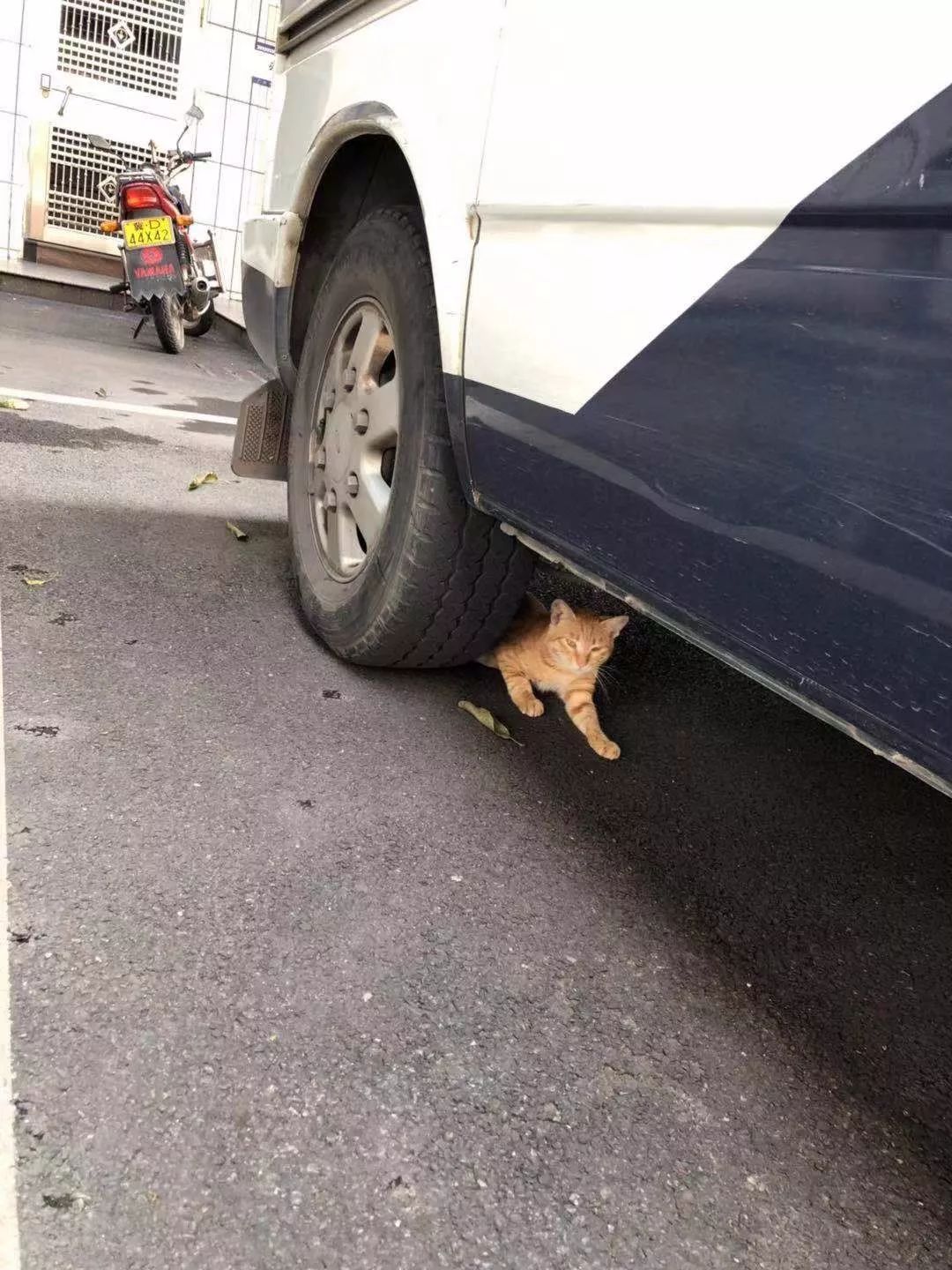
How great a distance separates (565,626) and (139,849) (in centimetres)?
136

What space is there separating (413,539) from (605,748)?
740mm

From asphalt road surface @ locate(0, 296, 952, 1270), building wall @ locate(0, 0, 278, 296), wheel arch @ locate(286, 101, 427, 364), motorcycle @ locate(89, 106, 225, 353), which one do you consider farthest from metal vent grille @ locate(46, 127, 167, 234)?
asphalt road surface @ locate(0, 296, 952, 1270)

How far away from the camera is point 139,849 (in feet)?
5.38

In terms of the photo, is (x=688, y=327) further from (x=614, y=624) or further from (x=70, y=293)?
(x=70, y=293)

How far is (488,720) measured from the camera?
2.41 metres

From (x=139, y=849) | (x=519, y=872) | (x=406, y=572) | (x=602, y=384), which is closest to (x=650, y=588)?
(x=602, y=384)

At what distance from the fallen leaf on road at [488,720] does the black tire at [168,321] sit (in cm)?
593

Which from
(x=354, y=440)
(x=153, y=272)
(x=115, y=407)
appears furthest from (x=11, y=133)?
(x=354, y=440)

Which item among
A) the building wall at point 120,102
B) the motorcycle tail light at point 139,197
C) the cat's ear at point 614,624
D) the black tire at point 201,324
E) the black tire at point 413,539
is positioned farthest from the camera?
the building wall at point 120,102

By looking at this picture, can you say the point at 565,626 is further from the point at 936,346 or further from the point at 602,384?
the point at 936,346

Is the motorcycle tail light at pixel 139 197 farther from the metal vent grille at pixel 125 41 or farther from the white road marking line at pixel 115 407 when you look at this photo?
the metal vent grille at pixel 125 41

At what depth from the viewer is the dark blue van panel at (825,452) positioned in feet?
3.19

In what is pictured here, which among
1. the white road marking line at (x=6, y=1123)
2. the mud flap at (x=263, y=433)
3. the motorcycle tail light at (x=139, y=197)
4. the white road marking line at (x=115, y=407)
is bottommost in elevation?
the white road marking line at (x=6, y=1123)

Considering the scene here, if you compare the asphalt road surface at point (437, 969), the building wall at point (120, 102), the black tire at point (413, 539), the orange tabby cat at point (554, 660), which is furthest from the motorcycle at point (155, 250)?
the orange tabby cat at point (554, 660)
